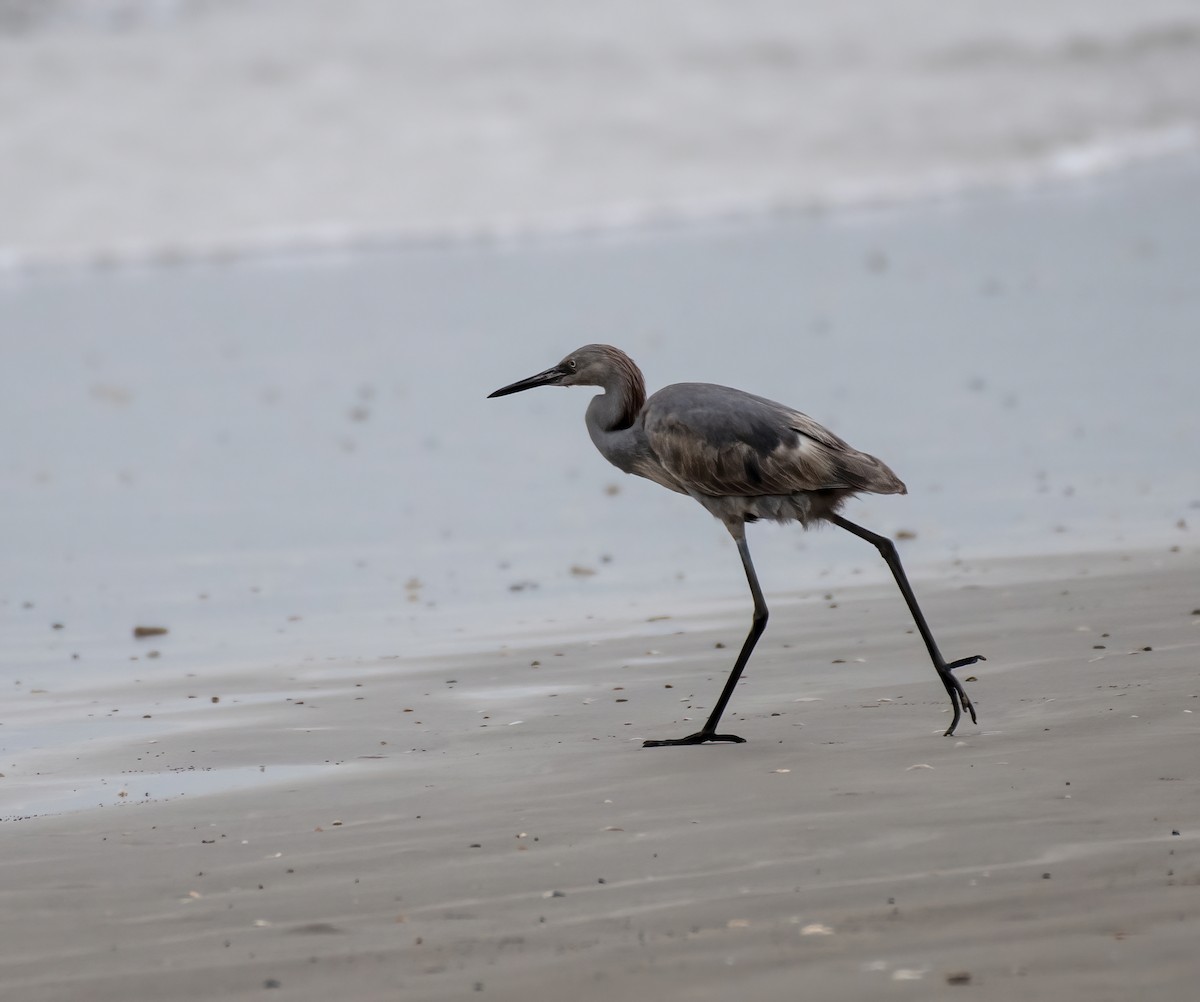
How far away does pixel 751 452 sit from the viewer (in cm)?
562

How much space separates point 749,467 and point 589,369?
730mm

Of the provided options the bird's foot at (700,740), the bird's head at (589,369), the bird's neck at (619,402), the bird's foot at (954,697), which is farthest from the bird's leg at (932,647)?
the bird's head at (589,369)

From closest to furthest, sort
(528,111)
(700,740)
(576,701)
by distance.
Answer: (700,740), (576,701), (528,111)

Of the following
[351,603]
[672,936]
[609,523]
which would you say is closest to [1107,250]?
[609,523]

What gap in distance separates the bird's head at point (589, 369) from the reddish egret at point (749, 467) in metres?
0.18

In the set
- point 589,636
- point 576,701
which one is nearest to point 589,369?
point 576,701

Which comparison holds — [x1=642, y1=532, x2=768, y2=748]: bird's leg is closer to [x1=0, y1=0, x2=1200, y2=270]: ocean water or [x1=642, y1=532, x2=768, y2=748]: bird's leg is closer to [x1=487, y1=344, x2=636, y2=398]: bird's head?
[x1=487, y1=344, x2=636, y2=398]: bird's head

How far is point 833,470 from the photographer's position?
18.4ft

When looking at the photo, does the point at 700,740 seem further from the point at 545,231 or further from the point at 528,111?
the point at 528,111

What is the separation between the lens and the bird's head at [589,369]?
19.9ft

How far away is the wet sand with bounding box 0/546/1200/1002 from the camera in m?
3.75

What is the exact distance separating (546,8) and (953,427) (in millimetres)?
30430

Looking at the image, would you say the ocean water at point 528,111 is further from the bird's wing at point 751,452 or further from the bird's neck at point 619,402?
the bird's wing at point 751,452

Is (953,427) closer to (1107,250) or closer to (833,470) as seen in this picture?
(833,470)
